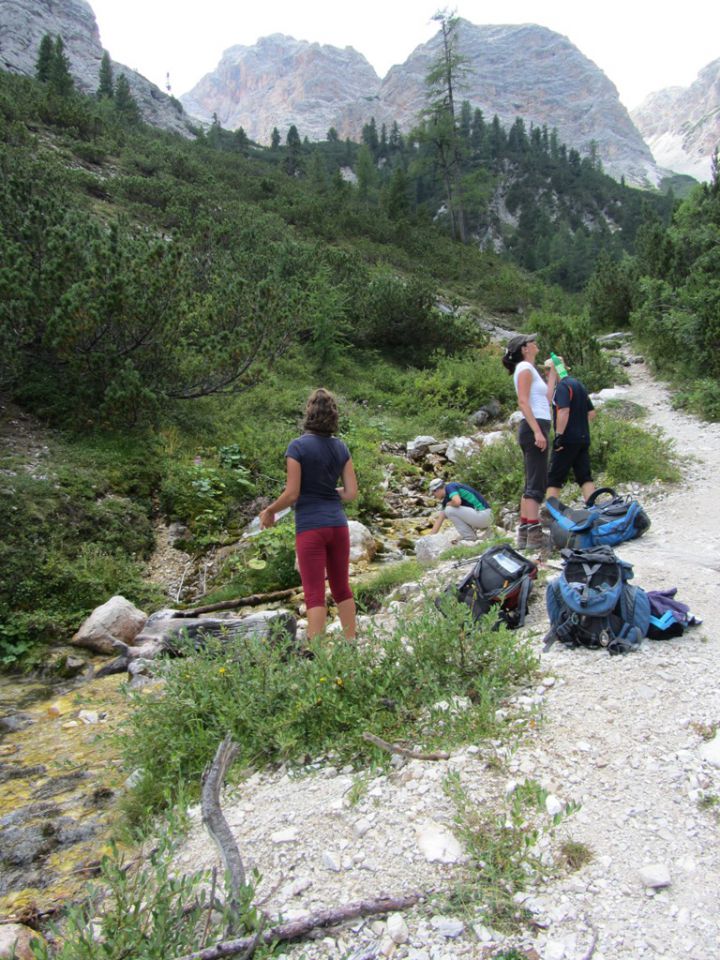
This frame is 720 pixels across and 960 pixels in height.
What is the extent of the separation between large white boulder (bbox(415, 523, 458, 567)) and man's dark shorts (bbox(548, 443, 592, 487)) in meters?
1.32

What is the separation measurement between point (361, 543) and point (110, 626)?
300cm

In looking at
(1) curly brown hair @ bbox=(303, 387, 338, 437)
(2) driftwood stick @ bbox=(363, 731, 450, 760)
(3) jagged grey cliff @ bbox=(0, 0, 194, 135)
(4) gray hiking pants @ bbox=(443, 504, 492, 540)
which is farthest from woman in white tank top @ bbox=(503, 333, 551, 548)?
(3) jagged grey cliff @ bbox=(0, 0, 194, 135)

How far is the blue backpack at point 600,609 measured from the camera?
3.82 m

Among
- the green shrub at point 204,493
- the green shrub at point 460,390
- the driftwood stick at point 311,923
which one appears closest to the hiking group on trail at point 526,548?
the driftwood stick at point 311,923

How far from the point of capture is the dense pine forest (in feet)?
23.2

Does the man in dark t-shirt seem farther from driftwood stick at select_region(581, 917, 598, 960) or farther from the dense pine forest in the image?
driftwood stick at select_region(581, 917, 598, 960)

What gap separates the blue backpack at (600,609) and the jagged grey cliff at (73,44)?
5340 cm

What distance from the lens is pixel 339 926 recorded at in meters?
2.23

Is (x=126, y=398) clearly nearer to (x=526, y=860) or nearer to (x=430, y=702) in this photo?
(x=430, y=702)

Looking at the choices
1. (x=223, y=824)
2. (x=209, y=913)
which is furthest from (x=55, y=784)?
(x=209, y=913)

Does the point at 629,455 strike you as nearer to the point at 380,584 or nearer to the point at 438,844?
the point at 380,584

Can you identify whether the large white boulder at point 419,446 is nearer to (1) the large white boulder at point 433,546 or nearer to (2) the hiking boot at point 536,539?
(1) the large white boulder at point 433,546

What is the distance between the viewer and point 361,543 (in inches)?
298

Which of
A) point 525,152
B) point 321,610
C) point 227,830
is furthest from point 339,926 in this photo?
point 525,152
